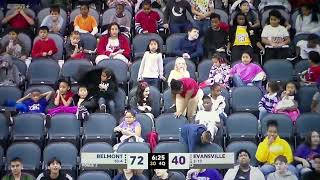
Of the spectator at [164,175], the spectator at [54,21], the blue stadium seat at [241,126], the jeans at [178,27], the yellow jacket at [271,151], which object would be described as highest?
the spectator at [54,21]

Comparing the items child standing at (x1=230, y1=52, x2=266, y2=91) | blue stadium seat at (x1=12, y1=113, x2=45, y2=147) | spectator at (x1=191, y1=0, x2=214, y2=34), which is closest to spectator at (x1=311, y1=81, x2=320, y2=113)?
child standing at (x1=230, y1=52, x2=266, y2=91)

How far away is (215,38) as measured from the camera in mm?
16094

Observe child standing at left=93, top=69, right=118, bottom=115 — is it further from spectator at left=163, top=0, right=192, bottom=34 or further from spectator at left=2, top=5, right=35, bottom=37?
spectator at left=2, top=5, right=35, bottom=37

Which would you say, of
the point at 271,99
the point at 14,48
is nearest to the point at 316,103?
the point at 271,99

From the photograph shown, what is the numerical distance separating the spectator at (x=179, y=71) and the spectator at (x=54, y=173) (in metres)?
2.70

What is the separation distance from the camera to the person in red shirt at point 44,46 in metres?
16.0

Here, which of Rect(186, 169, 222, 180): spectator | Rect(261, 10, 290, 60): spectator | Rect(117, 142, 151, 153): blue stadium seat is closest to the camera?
Rect(186, 169, 222, 180): spectator

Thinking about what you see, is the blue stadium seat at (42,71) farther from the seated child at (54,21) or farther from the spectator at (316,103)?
the spectator at (316,103)

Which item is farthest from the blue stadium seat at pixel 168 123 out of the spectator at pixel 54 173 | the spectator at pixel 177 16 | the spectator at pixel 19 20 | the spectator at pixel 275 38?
the spectator at pixel 19 20

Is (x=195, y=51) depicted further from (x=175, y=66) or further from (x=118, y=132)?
(x=118, y=132)

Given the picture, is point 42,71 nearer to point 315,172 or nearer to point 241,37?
point 241,37

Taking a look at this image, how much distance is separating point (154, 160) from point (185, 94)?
207cm

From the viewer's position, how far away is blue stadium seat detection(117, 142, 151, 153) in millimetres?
13258

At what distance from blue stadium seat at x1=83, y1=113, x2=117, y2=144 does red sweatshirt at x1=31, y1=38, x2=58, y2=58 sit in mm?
2343
